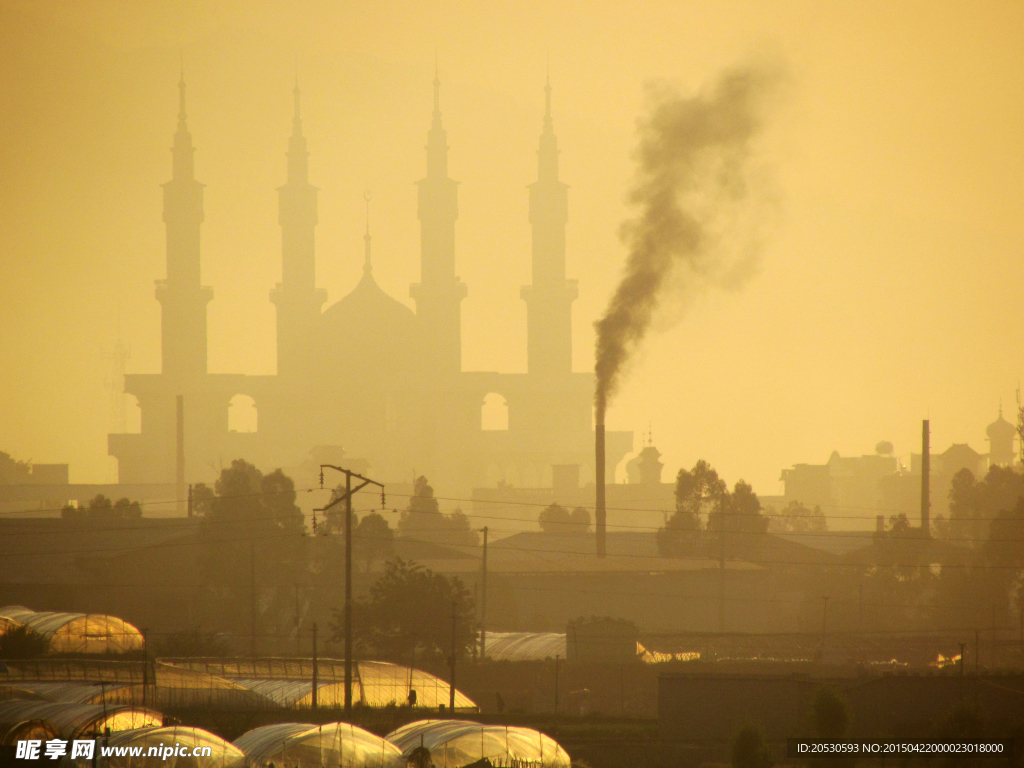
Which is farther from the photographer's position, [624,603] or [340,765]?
[624,603]

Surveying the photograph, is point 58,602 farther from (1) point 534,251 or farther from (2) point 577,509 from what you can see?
(1) point 534,251

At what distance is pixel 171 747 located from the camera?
18.2 metres

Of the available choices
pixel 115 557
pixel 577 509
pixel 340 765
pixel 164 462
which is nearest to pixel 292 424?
pixel 164 462

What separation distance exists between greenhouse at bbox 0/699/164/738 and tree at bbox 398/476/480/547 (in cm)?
3233

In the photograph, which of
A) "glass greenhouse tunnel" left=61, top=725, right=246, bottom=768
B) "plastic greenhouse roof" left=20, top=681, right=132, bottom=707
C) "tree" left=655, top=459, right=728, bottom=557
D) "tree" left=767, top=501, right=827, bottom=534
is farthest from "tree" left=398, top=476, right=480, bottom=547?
"glass greenhouse tunnel" left=61, top=725, right=246, bottom=768

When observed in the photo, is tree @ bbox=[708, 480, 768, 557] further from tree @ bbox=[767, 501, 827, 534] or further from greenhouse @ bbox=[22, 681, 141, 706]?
greenhouse @ bbox=[22, 681, 141, 706]

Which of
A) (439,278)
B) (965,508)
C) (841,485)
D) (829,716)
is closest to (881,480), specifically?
(841,485)

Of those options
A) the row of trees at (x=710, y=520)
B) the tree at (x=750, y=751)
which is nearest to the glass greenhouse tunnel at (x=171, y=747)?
the tree at (x=750, y=751)

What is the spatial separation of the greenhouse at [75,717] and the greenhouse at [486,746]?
11.9 feet

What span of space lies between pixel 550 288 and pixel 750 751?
7371 cm

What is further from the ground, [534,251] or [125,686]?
[534,251]

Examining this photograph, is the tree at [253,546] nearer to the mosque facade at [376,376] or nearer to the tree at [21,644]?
the tree at [21,644]

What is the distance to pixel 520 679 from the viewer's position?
1241 inches

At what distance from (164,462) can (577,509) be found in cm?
3386
